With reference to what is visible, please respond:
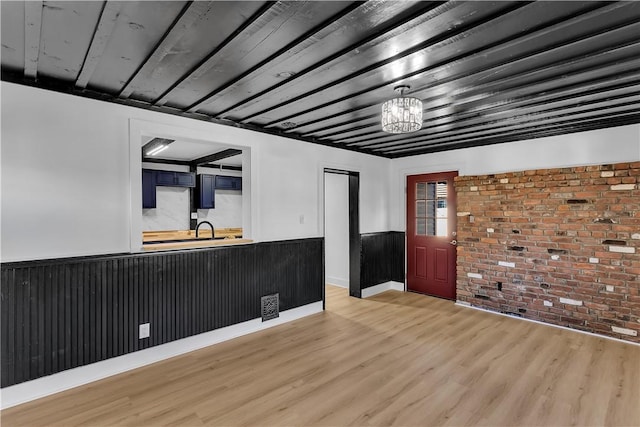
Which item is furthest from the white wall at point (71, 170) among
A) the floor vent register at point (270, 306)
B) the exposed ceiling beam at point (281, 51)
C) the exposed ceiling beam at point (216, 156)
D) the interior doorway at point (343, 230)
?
the interior doorway at point (343, 230)

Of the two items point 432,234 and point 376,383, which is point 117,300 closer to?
point 376,383

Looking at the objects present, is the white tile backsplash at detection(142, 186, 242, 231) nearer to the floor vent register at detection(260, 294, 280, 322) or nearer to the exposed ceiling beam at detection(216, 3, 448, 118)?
the floor vent register at detection(260, 294, 280, 322)

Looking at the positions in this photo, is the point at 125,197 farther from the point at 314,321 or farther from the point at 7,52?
the point at 314,321

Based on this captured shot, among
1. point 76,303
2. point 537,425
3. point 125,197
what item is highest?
point 125,197

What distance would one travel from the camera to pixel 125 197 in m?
2.84

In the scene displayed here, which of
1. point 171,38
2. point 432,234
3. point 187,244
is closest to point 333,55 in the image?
point 171,38

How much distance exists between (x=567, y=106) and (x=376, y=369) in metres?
3.02

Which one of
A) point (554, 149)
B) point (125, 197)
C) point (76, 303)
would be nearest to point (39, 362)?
point (76, 303)

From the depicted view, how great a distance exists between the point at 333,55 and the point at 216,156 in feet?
13.8

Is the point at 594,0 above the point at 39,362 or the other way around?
above

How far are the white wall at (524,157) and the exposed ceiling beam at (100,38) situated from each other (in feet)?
14.9

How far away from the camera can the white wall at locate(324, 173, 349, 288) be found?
18.8ft

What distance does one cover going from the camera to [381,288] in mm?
5551

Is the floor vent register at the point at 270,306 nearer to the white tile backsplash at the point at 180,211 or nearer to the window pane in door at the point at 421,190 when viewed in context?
the window pane in door at the point at 421,190
